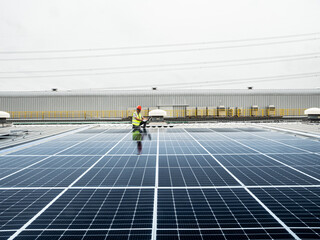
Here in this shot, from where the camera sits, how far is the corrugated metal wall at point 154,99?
106 feet

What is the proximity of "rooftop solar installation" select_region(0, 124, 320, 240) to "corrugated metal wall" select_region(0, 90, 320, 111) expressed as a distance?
27.0 meters

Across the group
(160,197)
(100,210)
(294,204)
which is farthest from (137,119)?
(294,204)

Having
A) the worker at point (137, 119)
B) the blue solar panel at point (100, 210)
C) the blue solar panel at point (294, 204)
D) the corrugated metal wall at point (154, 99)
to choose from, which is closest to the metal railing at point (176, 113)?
the corrugated metal wall at point (154, 99)

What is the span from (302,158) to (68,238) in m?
6.25

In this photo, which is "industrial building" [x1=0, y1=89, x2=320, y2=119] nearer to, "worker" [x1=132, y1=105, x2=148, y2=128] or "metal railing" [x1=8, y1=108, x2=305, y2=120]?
"metal railing" [x1=8, y1=108, x2=305, y2=120]

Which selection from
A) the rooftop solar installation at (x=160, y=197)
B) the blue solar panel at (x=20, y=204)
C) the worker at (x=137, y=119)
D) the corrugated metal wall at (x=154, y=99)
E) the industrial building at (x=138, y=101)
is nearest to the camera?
the rooftop solar installation at (x=160, y=197)

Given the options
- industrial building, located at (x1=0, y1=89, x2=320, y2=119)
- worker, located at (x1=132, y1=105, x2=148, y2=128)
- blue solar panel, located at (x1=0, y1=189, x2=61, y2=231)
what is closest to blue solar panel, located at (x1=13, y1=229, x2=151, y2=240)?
blue solar panel, located at (x1=0, y1=189, x2=61, y2=231)

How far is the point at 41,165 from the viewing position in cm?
517

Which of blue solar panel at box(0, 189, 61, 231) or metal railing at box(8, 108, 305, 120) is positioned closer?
blue solar panel at box(0, 189, 61, 231)

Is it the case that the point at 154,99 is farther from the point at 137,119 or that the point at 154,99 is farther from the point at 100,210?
the point at 100,210

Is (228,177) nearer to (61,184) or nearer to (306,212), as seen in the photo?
(306,212)

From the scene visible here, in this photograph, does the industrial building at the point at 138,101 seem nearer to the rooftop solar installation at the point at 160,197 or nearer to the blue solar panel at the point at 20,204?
the rooftop solar installation at the point at 160,197

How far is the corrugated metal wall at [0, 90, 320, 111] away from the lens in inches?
1277

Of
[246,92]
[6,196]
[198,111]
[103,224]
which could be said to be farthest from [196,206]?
[246,92]
